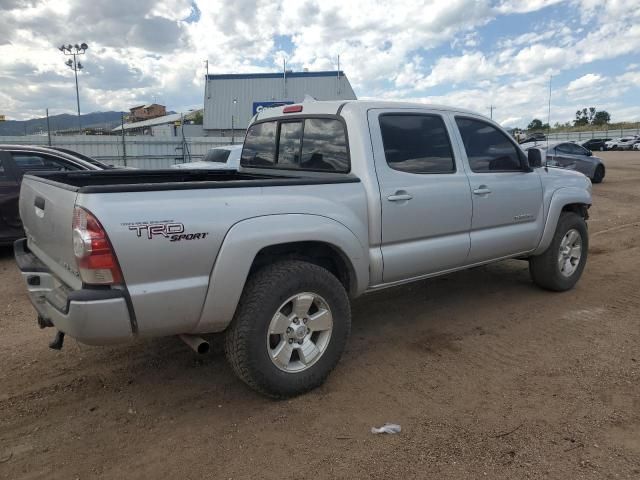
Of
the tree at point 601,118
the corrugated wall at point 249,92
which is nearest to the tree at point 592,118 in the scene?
the tree at point 601,118

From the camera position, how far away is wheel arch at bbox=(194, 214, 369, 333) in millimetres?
2963

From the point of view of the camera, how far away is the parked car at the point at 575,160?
18219 mm

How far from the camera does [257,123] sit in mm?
4879

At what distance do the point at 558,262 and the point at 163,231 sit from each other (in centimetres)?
440

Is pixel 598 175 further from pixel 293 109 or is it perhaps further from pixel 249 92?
pixel 249 92

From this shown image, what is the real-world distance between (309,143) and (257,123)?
0.87 metres

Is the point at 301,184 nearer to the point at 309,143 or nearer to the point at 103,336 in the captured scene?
the point at 309,143

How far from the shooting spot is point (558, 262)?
18.2 ft

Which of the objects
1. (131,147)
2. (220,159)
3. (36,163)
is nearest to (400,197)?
(36,163)

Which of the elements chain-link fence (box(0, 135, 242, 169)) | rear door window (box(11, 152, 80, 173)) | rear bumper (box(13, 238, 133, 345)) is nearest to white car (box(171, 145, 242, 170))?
rear door window (box(11, 152, 80, 173))

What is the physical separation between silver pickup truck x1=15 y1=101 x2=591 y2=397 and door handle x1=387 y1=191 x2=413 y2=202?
0.04 ft

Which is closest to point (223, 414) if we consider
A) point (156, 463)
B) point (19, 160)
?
point (156, 463)

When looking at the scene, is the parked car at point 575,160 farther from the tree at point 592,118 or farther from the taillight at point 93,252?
the tree at point 592,118

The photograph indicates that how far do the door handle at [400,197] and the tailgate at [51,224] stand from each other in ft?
6.91
